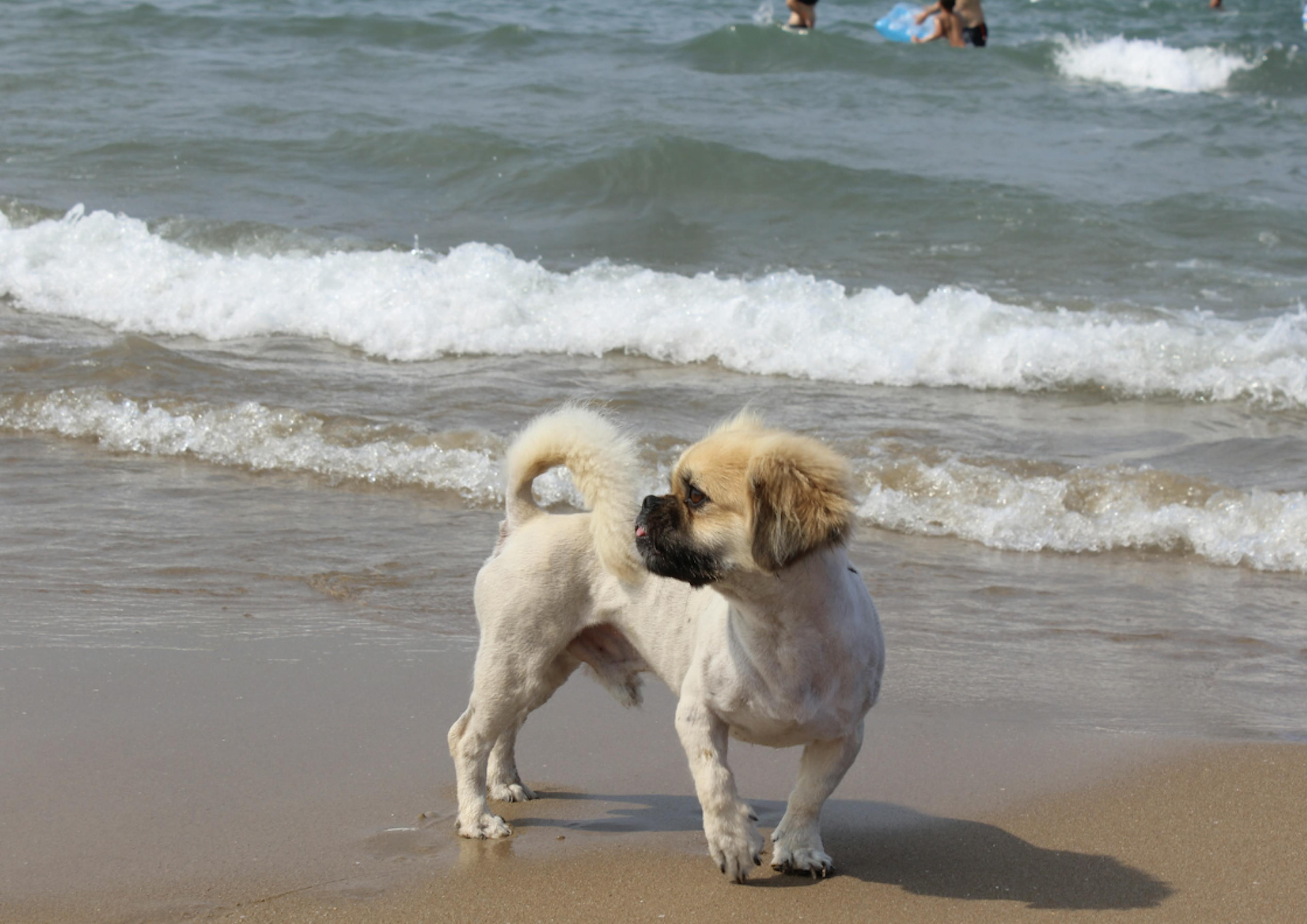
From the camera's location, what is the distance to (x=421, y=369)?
32.1ft

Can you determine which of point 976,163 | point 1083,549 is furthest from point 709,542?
point 976,163

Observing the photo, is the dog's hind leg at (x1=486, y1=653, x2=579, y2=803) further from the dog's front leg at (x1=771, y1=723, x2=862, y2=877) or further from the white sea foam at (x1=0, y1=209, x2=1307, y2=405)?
the white sea foam at (x1=0, y1=209, x2=1307, y2=405)

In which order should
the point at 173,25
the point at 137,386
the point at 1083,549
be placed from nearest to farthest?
1. the point at 1083,549
2. the point at 137,386
3. the point at 173,25

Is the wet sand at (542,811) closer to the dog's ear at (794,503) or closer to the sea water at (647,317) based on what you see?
the sea water at (647,317)

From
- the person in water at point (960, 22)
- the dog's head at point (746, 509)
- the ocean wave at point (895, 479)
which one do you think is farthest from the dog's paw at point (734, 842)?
the person in water at point (960, 22)

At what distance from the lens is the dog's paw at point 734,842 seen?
129 inches

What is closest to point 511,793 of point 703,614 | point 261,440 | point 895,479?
point 703,614

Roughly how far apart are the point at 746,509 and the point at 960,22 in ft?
72.7

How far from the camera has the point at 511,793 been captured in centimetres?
400

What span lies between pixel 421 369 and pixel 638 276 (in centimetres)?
272

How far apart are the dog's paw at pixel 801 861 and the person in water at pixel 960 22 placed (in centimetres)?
2137

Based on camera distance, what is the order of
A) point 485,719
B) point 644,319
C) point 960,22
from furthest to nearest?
point 960,22, point 644,319, point 485,719

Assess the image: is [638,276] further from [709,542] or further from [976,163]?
[709,542]

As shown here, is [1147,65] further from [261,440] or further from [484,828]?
[484,828]
